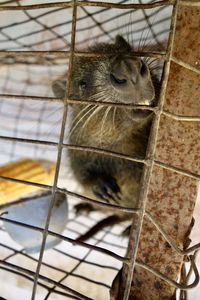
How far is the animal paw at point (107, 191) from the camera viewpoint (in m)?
1.90

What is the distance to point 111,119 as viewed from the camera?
163 cm

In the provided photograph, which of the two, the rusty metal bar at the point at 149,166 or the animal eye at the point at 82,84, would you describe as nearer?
the rusty metal bar at the point at 149,166

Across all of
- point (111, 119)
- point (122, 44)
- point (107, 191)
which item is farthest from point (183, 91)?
point (107, 191)

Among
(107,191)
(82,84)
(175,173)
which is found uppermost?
(82,84)

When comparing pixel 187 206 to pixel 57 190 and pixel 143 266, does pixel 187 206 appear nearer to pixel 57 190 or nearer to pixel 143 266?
pixel 143 266

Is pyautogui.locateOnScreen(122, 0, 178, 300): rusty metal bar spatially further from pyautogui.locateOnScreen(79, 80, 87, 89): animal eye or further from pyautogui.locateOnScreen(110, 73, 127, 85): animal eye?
pyautogui.locateOnScreen(79, 80, 87, 89): animal eye

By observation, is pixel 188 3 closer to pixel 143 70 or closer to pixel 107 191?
pixel 143 70

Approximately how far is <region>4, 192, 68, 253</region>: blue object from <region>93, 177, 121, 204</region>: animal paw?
0.18 meters

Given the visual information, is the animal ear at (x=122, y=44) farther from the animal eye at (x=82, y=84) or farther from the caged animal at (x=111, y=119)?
the animal eye at (x=82, y=84)

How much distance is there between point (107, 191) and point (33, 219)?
0.32 meters

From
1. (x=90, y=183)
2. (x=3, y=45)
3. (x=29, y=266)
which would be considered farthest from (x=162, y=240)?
(x=3, y=45)

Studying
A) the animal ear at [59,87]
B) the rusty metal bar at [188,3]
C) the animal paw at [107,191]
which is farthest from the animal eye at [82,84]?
the rusty metal bar at [188,3]

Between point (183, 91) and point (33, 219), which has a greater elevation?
point (183, 91)

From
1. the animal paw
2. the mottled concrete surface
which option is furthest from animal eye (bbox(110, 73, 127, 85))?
the animal paw
